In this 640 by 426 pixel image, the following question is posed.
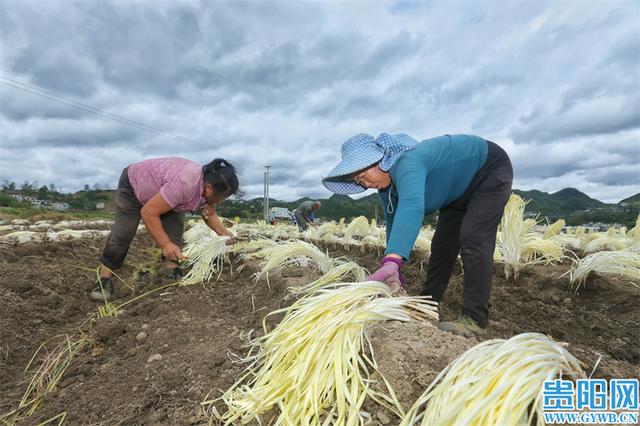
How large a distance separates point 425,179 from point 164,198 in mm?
1966

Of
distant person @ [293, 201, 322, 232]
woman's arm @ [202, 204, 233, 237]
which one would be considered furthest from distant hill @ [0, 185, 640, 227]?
woman's arm @ [202, 204, 233, 237]

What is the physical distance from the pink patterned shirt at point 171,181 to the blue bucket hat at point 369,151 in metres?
1.36

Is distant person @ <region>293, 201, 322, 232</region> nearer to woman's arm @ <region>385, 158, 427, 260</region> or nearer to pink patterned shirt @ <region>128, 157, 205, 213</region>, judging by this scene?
pink patterned shirt @ <region>128, 157, 205, 213</region>

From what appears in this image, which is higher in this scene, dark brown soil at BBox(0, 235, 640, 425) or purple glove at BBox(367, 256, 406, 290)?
purple glove at BBox(367, 256, 406, 290)

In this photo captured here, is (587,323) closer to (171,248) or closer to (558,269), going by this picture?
(558,269)

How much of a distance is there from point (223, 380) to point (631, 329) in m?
2.73

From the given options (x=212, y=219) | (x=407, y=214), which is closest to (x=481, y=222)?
(x=407, y=214)

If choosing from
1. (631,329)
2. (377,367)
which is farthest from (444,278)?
(377,367)

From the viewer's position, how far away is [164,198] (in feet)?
9.06

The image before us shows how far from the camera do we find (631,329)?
8.04 feet

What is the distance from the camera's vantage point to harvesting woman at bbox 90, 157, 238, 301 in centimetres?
277

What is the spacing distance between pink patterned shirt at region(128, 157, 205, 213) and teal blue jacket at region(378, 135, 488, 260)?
1.53 meters

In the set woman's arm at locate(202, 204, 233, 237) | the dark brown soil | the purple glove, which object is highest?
woman's arm at locate(202, 204, 233, 237)

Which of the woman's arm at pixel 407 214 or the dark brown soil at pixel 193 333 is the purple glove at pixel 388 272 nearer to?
the woman's arm at pixel 407 214
